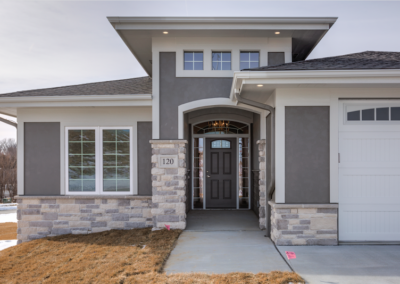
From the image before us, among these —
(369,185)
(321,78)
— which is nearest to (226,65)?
(321,78)

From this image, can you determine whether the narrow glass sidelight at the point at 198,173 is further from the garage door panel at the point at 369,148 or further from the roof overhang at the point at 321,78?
the garage door panel at the point at 369,148

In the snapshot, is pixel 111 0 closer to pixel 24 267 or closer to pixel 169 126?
pixel 169 126

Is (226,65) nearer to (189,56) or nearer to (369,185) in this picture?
(189,56)

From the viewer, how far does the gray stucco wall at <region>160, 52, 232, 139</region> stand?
19.0ft

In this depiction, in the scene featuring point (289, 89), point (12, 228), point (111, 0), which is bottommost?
point (12, 228)

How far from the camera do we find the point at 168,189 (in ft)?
18.7

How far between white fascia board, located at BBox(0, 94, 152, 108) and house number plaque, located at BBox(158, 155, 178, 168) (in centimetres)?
122

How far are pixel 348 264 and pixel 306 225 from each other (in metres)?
0.92

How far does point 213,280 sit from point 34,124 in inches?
219

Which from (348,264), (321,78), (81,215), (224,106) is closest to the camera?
(348,264)

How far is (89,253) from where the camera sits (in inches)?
184

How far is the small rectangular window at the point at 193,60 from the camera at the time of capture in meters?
5.85

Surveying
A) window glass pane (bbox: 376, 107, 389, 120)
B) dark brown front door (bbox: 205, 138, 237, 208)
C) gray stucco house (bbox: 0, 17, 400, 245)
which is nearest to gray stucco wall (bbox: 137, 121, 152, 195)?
gray stucco house (bbox: 0, 17, 400, 245)

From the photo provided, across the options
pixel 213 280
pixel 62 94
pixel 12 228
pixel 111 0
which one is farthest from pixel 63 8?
Result: pixel 213 280
